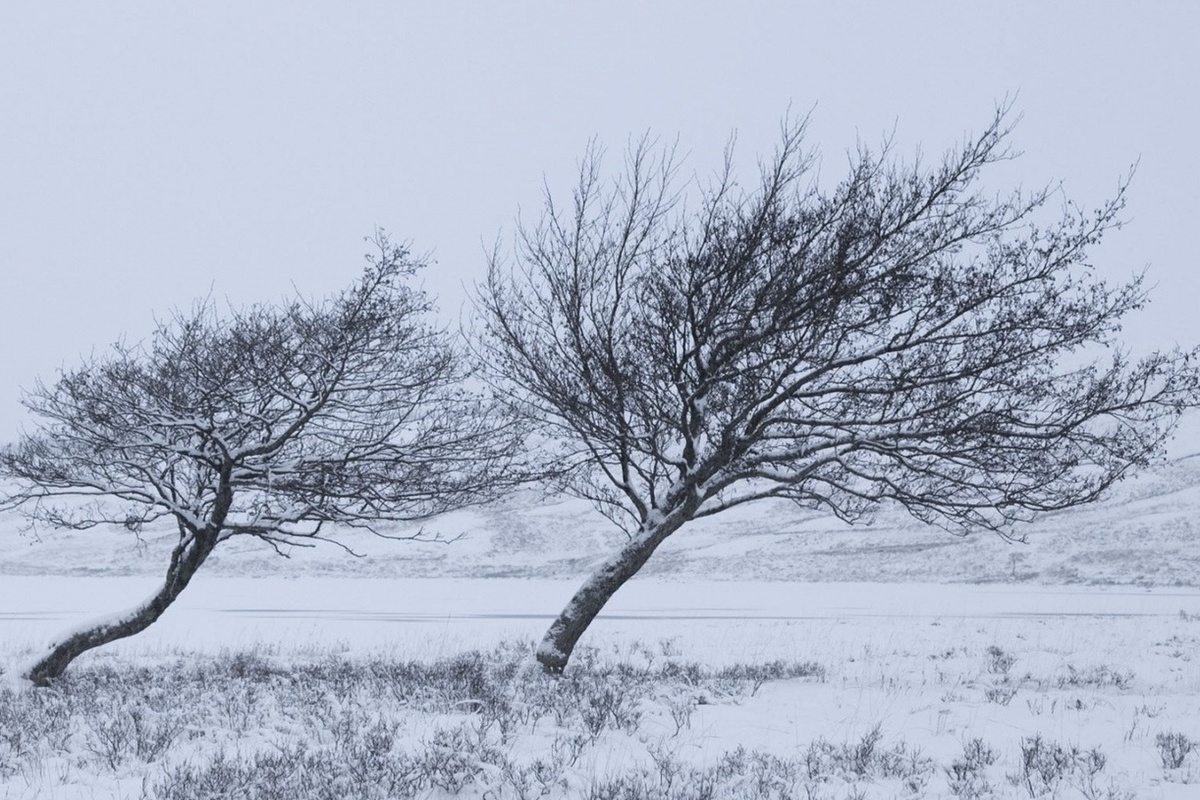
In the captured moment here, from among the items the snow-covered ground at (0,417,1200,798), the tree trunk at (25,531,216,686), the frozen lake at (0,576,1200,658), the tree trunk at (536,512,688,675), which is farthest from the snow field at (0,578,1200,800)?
the frozen lake at (0,576,1200,658)

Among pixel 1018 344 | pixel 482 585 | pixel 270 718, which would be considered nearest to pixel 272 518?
pixel 270 718

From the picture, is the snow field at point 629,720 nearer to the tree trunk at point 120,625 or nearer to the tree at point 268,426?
the tree trunk at point 120,625

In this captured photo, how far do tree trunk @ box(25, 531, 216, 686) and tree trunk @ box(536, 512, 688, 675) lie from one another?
4.40 meters

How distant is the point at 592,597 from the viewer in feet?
39.2

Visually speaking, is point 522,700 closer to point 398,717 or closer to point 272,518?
point 398,717

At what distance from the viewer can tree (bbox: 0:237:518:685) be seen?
11.5m

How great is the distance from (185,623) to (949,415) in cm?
2021

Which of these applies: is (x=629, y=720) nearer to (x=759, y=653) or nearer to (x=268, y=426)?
(x=268, y=426)

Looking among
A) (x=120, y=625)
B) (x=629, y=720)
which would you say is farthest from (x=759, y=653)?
(x=120, y=625)

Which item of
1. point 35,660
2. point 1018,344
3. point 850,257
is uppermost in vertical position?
point 850,257

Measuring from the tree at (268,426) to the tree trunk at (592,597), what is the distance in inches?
80.3

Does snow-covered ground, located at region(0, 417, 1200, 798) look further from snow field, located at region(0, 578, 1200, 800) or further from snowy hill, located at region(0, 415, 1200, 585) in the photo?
snowy hill, located at region(0, 415, 1200, 585)

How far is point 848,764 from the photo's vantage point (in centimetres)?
697

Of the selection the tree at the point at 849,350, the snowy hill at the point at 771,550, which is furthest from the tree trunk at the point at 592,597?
the snowy hill at the point at 771,550
